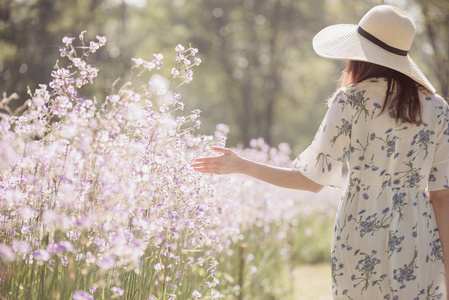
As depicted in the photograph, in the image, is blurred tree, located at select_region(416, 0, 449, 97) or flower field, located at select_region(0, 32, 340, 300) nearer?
flower field, located at select_region(0, 32, 340, 300)

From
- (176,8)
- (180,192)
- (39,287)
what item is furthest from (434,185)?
(176,8)

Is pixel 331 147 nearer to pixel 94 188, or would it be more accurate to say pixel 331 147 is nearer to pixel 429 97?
pixel 429 97

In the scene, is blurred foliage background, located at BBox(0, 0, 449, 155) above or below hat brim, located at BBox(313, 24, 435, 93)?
above

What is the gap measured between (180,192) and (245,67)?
2090cm

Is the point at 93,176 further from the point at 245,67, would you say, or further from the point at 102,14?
the point at 245,67

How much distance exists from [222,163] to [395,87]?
0.86 metres

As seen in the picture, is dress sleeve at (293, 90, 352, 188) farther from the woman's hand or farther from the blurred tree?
the blurred tree

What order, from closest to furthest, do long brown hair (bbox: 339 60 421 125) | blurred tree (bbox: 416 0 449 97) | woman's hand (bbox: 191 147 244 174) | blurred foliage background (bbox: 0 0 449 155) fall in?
long brown hair (bbox: 339 60 421 125)
woman's hand (bbox: 191 147 244 174)
blurred tree (bbox: 416 0 449 97)
blurred foliage background (bbox: 0 0 449 155)

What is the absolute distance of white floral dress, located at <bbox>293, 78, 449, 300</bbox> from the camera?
222cm

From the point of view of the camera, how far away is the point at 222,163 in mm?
2312

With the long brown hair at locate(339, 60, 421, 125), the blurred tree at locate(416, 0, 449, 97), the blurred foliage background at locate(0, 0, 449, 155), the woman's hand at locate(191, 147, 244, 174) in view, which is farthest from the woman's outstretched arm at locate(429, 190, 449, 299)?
the blurred foliage background at locate(0, 0, 449, 155)

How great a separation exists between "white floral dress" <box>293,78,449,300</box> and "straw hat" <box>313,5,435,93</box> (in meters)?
0.12

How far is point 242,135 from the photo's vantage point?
22.6 m

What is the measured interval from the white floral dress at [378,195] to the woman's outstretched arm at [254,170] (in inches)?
2.1
